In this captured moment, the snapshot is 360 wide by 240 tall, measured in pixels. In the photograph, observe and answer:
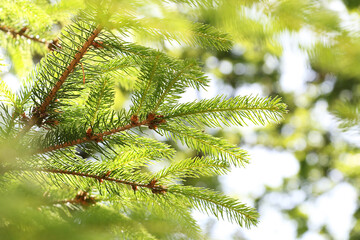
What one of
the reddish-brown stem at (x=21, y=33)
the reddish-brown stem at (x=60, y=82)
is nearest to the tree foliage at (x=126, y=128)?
the reddish-brown stem at (x=60, y=82)

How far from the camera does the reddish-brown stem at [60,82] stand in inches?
25.0

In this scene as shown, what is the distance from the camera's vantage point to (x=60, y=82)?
2.24 ft

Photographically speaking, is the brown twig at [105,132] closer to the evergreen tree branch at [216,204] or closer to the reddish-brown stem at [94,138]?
the reddish-brown stem at [94,138]

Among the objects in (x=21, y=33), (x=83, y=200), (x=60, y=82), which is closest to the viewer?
(x=60, y=82)

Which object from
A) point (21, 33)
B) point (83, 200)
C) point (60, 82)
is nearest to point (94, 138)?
point (60, 82)

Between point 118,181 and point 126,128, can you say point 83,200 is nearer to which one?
point 118,181

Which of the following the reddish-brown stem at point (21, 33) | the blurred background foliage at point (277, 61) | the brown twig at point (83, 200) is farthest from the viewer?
the reddish-brown stem at point (21, 33)

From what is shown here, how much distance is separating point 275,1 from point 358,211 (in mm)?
3650

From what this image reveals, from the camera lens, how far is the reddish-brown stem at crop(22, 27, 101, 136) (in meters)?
0.63

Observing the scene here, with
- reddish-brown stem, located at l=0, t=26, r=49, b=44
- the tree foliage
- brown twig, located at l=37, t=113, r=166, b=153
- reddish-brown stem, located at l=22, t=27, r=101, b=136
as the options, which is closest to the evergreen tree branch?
the tree foliage

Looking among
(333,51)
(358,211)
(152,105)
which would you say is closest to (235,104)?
(152,105)

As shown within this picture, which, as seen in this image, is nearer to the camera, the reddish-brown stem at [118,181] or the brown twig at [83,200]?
the reddish-brown stem at [118,181]

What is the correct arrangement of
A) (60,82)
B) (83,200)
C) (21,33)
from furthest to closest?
(21,33) → (83,200) → (60,82)

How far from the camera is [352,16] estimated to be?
Answer: 369 mm
